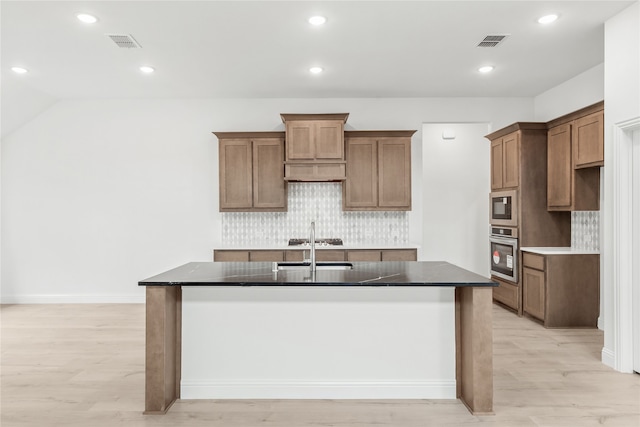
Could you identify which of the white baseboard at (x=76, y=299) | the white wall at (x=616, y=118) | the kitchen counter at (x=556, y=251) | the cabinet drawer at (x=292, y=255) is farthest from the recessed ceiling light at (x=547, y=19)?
the white baseboard at (x=76, y=299)

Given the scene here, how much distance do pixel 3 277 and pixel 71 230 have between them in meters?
1.20

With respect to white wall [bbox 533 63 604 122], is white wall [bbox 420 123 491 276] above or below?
below

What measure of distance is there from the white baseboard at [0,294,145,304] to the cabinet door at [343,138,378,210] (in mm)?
3351

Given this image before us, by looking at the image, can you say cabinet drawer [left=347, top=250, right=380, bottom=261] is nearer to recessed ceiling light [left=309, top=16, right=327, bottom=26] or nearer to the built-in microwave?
the built-in microwave

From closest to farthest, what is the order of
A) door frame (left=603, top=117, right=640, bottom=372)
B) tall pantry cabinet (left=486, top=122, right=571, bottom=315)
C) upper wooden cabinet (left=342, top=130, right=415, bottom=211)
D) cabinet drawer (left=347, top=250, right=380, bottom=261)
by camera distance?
door frame (left=603, top=117, right=640, bottom=372)
tall pantry cabinet (left=486, top=122, right=571, bottom=315)
cabinet drawer (left=347, top=250, right=380, bottom=261)
upper wooden cabinet (left=342, top=130, right=415, bottom=211)

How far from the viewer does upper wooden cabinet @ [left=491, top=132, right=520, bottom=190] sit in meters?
5.09

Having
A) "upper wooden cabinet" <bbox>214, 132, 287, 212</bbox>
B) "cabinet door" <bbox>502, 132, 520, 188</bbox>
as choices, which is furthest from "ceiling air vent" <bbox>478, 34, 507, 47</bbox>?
"upper wooden cabinet" <bbox>214, 132, 287, 212</bbox>

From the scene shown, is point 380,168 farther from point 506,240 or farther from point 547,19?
point 547,19

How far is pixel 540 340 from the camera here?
13.7 ft

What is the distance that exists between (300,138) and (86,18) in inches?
104

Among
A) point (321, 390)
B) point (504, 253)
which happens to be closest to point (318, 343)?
point (321, 390)

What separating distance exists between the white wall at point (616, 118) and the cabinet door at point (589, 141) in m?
0.65

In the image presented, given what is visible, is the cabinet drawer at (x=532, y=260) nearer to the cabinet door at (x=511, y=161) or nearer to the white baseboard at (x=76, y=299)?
the cabinet door at (x=511, y=161)

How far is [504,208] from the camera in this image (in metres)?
5.33
